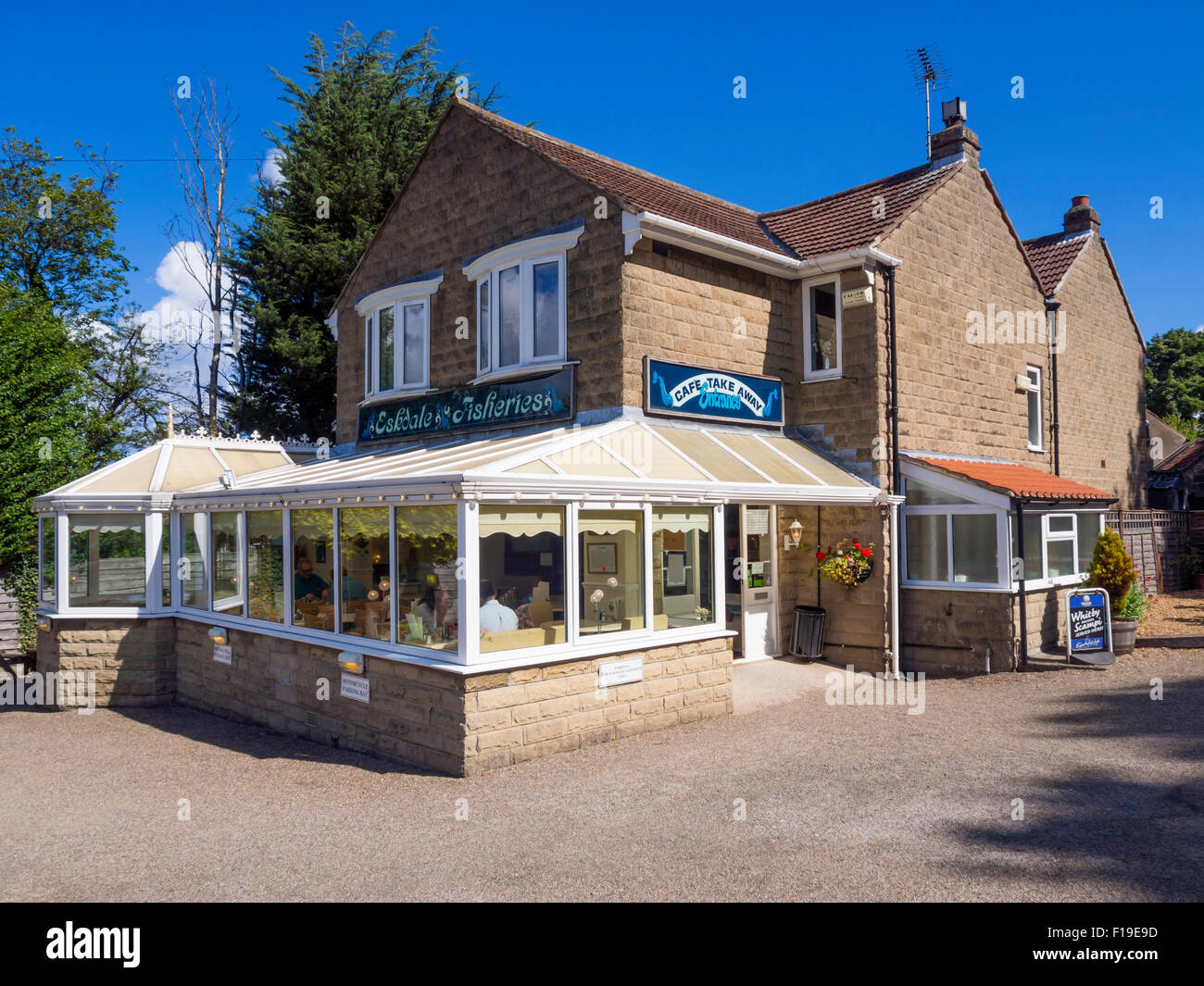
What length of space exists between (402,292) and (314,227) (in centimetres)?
1213

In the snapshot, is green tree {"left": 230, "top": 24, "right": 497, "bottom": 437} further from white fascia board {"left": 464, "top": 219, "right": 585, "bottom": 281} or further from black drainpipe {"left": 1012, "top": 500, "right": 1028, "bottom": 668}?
black drainpipe {"left": 1012, "top": 500, "right": 1028, "bottom": 668}

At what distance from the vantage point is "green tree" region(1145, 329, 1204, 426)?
4353cm

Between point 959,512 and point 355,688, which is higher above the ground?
point 959,512

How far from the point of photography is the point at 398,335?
1628 centimetres

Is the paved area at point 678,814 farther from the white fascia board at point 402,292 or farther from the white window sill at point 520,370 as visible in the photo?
the white fascia board at point 402,292

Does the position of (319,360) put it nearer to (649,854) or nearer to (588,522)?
(588,522)

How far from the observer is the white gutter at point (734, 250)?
11703 mm

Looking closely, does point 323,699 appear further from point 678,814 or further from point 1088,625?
point 1088,625

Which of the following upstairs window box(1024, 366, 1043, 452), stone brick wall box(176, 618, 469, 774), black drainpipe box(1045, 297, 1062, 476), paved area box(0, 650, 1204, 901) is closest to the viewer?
paved area box(0, 650, 1204, 901)

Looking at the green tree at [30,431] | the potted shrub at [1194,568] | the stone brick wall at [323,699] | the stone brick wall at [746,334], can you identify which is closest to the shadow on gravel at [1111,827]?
the stone brick wall at [323,699]

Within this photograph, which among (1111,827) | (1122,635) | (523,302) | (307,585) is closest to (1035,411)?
(1122,635)

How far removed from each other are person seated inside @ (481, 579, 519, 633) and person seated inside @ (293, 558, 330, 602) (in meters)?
2.73

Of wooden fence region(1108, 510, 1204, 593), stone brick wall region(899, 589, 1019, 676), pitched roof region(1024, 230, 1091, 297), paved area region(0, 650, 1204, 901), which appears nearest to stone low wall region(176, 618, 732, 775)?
paved area region(0, 650, 1204, 901)

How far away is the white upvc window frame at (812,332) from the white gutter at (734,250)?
175 mm
